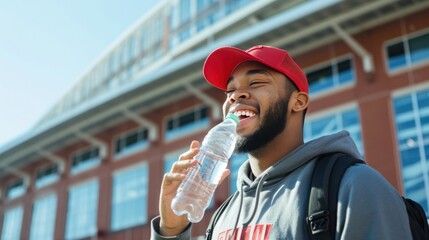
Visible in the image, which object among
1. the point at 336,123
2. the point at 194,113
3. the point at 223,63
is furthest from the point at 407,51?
the point at 223,63

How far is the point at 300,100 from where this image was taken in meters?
2.47

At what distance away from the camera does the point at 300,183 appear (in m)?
2.12

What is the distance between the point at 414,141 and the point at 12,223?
18.3 meters

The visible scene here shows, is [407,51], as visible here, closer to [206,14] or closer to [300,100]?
[206,14]

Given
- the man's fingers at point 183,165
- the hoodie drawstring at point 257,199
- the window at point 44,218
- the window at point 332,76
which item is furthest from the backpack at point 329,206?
the window at point 44,218

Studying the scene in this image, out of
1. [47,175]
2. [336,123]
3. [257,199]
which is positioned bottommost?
[257,199]

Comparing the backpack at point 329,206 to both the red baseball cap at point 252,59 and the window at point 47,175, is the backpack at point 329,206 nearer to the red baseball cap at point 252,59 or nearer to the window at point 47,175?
the red baseball cap at point 252,59

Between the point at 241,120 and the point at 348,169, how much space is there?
0.49 m

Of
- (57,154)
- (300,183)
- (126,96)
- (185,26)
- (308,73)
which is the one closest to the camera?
(300,183)

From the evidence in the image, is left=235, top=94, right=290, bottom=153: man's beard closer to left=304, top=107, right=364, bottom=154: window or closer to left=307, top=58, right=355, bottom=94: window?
left=304, top=107, right=364, bottom=154: window

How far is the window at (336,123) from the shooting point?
572 inches

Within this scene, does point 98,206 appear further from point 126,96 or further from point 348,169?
point 348,169

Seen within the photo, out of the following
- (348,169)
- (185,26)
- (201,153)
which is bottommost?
(348,169)

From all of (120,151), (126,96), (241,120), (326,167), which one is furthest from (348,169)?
(120,151)
